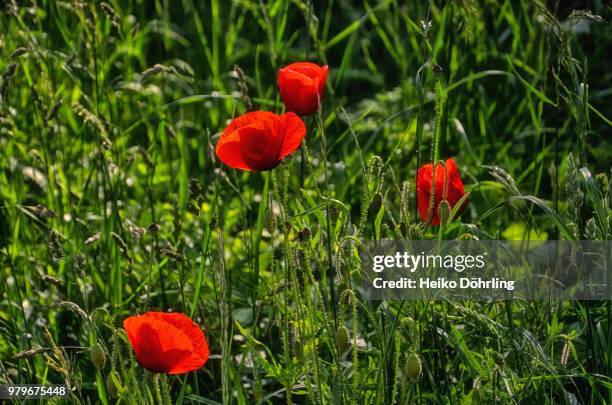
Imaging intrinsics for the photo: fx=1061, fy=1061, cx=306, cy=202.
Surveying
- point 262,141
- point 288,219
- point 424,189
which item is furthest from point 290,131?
point 424,189

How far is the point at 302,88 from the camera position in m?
1.76

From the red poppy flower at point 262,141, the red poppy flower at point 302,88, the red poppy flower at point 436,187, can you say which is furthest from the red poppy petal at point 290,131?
the red poppy flower at point 436,187

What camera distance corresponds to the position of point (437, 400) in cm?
167

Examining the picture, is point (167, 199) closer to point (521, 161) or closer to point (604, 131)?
point (521, 161)

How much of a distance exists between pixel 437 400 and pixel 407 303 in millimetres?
161

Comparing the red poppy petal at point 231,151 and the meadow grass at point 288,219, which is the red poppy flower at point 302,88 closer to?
the meadow grass at point 288,219

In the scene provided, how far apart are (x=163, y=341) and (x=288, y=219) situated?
32 centimetres

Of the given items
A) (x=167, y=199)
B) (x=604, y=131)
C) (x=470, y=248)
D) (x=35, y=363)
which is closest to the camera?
(x=470, y=248)

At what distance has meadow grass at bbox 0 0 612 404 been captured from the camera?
1.67 metres

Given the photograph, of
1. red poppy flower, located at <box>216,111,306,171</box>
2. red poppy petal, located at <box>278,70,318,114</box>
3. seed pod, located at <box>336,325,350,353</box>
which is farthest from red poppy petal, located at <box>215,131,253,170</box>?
seed pod, located at <box>336,325,350,353</box>

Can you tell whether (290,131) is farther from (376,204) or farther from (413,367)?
(413,367)

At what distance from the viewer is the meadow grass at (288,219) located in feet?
5.47

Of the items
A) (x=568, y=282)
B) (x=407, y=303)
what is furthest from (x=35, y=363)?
(x=568, y=282)

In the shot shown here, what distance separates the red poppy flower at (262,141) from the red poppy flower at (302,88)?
136 mm
